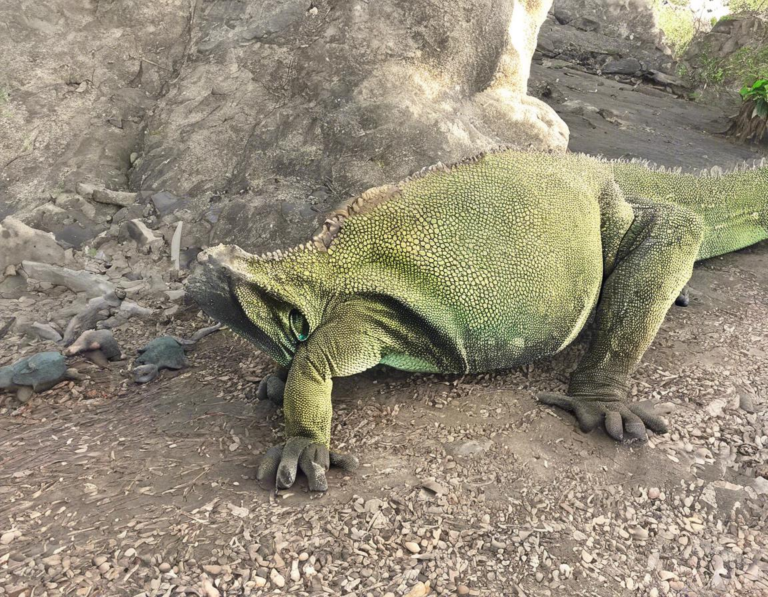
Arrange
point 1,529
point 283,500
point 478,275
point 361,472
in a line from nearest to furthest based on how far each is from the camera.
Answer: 1. point 1,529
2. point 283,500
3. point 361,472
4. point 478,275

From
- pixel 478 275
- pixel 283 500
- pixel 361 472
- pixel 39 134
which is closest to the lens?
pixel 283 500

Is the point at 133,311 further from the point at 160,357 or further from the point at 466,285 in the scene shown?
the point at 466,285

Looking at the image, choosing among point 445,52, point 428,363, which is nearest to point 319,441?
point 428,363

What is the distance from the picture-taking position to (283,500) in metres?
3.29

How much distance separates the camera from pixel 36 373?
13.8ft

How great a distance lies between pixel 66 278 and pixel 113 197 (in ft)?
4.75

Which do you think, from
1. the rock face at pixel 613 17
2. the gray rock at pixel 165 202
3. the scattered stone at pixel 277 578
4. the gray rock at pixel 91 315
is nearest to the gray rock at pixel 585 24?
the rock face at pixel 613 17

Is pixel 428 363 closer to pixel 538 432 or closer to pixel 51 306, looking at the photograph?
pixel 538 432

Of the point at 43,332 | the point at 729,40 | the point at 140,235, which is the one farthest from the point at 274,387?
the point at 729,40

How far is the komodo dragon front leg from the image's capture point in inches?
137

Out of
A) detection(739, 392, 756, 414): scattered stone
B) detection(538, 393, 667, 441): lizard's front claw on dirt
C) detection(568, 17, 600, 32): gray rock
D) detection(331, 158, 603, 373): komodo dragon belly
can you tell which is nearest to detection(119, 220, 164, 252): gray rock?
detection(331, 158, 603, 373): komodo dragon belly

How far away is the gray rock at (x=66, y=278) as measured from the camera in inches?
224

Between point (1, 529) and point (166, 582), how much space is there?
3.31ft

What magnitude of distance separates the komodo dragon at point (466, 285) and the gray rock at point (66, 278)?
253 centimetres
